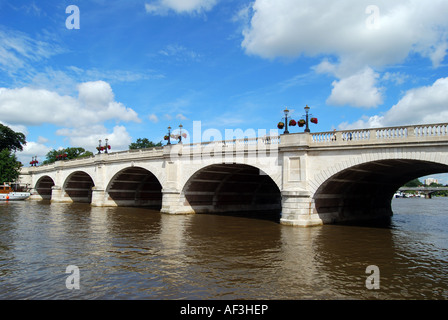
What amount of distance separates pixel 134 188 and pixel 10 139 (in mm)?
64053

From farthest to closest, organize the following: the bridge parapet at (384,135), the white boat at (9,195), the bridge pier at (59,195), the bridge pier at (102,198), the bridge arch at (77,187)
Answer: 1. the white boat at (9,195)
2. the bridge pier at (59,195)
3. the bridge arch at (77,187)
4. the bridge pier at (102,198)
5. the bridge parapet at (384,135)

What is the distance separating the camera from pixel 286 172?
2609 cm

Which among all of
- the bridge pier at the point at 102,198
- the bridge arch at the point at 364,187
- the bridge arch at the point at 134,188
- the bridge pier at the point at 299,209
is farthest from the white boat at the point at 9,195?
the bridge arch at the point at 364,187

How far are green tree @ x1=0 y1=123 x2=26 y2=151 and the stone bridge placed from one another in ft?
178

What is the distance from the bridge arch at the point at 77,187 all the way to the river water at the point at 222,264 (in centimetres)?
3759

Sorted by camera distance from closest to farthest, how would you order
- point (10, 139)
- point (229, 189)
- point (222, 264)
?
point (222, 264) < point (229, 189) < point (10, 139)

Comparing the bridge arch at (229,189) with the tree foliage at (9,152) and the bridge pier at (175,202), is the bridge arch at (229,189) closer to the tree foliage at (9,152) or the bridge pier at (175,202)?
the bridge pier at (175,202)

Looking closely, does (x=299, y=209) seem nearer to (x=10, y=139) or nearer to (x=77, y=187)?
(x=77, y=187)

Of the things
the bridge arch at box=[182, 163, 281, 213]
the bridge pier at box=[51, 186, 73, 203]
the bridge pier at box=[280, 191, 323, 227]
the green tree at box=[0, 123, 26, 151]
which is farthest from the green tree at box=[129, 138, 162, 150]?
the bridge pier at box=[280, 191, 323, 227]

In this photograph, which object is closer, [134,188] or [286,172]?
[286,172]

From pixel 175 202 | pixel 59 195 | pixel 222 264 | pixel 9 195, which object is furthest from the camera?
pixel 9 195

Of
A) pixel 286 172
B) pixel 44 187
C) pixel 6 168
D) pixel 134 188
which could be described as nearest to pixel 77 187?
pixel 44 187

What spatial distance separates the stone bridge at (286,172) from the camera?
2255 cm
